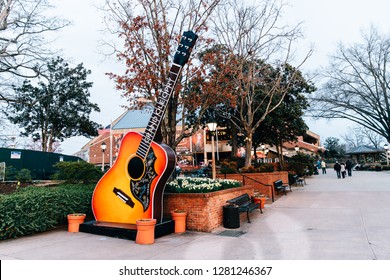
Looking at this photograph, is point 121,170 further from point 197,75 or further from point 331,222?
point 331,222

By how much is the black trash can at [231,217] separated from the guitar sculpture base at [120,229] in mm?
1595

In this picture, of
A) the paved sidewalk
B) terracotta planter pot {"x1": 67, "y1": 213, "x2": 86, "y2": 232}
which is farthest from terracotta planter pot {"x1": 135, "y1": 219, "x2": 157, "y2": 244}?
terracotta planter pot {"x1": 67, "y1": 213, "x2": 86, "y2": 232}

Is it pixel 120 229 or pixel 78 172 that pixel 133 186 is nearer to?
pixel 120 229

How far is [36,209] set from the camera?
7.46 meters

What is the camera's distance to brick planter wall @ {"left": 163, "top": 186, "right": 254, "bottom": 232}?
25.7ft

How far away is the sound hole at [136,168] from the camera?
303 inches

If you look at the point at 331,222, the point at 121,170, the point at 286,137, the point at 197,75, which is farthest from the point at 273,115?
the point at 121,170

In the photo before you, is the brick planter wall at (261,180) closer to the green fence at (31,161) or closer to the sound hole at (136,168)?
the sound hole at (136,168)

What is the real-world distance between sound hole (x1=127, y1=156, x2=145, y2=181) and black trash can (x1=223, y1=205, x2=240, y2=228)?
2.62 m

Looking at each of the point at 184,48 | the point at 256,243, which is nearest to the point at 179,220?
the point at 256,243

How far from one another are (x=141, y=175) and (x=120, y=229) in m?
1.42

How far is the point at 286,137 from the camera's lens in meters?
29.2

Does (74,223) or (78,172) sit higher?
(78,172)

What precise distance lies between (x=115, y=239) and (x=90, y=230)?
1056 mm
